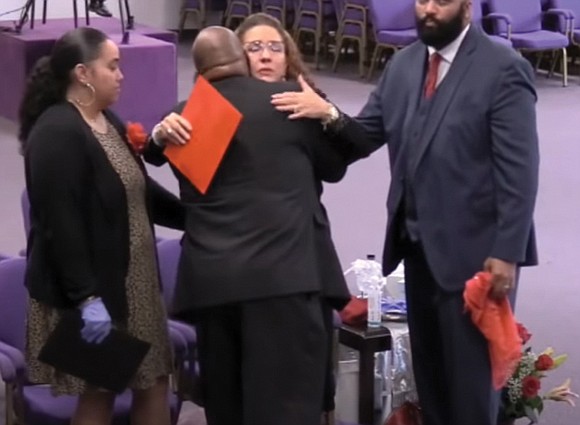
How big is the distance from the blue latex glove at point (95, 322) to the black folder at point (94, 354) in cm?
1

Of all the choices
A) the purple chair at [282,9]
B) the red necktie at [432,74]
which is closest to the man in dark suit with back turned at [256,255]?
the red necktie at [432,74]

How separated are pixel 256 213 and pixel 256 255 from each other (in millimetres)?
95

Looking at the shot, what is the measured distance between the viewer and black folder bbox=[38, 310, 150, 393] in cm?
286

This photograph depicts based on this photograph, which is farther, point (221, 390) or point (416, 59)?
point (416, 59)

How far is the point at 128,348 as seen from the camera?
2906mm

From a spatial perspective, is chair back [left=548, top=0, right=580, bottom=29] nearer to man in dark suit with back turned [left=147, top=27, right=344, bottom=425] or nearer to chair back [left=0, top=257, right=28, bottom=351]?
chair back [left=0, top=257, right=28, bottom=351]

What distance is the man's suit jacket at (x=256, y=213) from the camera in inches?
→ 106

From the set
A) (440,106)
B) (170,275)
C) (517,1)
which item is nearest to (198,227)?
(440,106)

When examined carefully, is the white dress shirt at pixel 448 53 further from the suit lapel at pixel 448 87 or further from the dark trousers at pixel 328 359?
the dark trousers at pixel 328 359

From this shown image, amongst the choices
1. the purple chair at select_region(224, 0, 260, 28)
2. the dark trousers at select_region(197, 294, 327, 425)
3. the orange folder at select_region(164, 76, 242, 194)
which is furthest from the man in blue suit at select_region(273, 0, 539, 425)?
the purple chair at select_region(224, 0, 260, 28)

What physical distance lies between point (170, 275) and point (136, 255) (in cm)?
74

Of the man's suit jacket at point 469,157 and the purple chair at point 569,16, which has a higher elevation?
the man's suit jacket at point 469,157

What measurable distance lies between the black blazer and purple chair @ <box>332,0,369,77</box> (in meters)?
8.37

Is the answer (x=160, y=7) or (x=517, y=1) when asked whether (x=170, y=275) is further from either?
(x=160, y=7)
